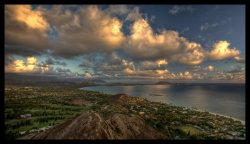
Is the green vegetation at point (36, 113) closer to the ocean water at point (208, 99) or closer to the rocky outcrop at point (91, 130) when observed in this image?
the rocky outcrop at point (91, 130)

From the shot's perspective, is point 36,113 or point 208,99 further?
point 208,99

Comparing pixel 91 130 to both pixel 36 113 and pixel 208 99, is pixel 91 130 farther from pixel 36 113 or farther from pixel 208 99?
pixel 208 99

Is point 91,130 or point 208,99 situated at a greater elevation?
point 91,130

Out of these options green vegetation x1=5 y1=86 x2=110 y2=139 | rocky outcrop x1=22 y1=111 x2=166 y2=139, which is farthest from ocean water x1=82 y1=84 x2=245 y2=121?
green vegetation x1=5 y1=86 x2=110 y2=139

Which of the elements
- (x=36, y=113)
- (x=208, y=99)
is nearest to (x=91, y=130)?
(x=36, y=113)

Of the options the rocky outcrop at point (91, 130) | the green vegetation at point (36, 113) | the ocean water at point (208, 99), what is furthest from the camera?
the ocean water at point (208, 99)

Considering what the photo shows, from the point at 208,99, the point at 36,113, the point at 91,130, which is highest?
the point at 91,130

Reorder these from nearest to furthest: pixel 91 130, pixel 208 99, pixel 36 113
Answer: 1. pixel 91 130
2. pixel 36 113
3. pixel 208 99

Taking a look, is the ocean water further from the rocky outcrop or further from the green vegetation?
the green vegetation

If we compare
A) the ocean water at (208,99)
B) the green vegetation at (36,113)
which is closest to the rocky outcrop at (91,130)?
the green vegetation at (36,113)

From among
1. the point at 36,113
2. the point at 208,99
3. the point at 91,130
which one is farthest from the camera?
the point at 208,99

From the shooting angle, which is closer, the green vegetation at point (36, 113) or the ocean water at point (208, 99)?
the green vegetation at point (36, 113)
